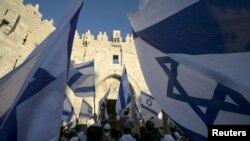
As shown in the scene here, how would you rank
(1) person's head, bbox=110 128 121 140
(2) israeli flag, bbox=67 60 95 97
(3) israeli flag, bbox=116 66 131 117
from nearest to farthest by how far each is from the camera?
(1) person's head, bbox=110 128 121 140, (2) israeli flag, bbox=67 60 95 97, (3) israeli flag, bbox=116 66 131 117

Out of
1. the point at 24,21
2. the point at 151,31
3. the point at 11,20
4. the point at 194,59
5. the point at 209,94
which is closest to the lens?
the point at 209,94

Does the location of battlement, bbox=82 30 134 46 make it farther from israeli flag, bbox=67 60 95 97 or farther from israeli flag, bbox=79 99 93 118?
israeli flag, bbox=67 60 95 97

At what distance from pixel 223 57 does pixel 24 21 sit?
44.6ft

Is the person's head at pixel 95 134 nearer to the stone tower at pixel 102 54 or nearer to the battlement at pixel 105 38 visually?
the stone tower at pixel 102 54

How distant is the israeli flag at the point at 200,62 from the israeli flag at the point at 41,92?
1.08 m

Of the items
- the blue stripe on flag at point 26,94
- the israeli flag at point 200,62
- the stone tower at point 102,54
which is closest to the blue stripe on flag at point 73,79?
the israeli flag at point 200,62

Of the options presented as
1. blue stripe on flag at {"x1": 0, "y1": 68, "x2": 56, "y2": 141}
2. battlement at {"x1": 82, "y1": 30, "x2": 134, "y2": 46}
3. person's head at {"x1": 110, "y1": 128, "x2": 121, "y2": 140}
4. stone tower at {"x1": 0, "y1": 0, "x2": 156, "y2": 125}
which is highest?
battlement at {"x1": 82, "y1": 30, "x2": 134, "y2": 46}

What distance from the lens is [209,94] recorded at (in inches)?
97.1

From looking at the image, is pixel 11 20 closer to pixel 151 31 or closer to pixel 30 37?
pixel 30 37

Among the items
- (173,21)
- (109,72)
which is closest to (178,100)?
(173,21)

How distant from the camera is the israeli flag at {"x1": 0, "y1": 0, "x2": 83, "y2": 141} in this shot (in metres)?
2.26

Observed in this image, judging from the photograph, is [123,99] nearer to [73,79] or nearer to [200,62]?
[73,79]

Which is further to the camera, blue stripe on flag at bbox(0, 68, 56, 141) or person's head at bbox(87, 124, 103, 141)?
person's head at bbox(87, 124, 103, 141)

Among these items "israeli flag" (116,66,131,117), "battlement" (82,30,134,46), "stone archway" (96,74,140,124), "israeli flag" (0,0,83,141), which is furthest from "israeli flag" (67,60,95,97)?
"battlement" (82,30,134,46)
